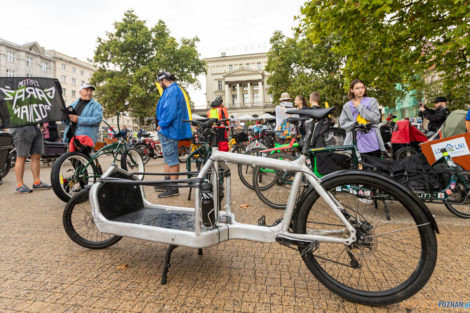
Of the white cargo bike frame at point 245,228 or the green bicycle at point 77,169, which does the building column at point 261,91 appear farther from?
the white cargo bike frame at point 245,228

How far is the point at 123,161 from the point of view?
15.2ft

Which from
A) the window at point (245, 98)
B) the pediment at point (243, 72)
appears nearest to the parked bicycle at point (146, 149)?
the pediment at point (243, 72)

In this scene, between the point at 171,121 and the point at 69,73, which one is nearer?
the point at 171,121

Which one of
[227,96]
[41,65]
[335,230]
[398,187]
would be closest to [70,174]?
[335,230]

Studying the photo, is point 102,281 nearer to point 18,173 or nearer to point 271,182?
point 271,182

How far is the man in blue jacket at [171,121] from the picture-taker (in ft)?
15.1

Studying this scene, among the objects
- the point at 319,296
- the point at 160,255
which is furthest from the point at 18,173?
the point at 319,296

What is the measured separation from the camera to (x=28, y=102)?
470 cm

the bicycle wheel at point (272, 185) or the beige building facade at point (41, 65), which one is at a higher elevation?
the beige building facade at point (41, 65)

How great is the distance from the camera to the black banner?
4.62 meters

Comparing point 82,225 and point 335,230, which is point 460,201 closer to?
point 335,230

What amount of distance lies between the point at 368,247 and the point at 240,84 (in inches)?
2871

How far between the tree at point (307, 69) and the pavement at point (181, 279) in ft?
64.5

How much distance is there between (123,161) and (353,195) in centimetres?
391
